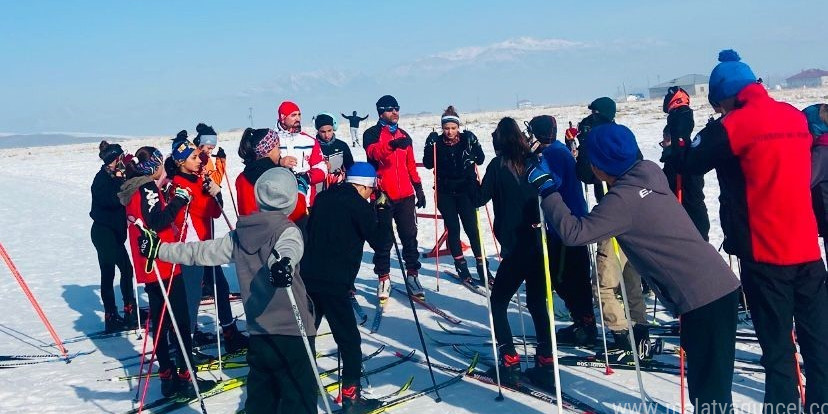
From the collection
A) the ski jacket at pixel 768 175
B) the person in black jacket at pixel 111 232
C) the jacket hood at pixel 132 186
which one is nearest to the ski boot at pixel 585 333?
the ski jacket at pixel 768 175

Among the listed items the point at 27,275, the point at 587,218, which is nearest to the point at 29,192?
the point at 27,275

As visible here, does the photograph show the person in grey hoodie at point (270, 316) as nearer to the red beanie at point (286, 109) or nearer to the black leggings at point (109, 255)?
the red beanie at point (286, 109)

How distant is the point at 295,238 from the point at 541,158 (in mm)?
2107

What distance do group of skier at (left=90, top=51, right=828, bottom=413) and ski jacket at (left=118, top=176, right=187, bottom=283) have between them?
0.5 inches

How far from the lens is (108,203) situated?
7645 millimetres

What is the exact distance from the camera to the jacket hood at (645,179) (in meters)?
3.77

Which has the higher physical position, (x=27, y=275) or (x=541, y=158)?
(x=541, y=158)

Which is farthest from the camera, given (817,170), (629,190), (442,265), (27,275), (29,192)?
(29,192)

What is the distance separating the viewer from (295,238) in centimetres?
419

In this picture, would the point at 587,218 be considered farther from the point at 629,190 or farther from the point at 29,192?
the point at 29,192

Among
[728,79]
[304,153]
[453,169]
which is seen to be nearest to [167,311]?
[304,153]

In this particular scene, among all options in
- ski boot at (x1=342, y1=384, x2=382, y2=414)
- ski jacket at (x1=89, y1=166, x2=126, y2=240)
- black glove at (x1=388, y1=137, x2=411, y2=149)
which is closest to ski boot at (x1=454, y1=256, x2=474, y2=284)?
black glove at (x1=388, y1=137, x2=411, y2=149)

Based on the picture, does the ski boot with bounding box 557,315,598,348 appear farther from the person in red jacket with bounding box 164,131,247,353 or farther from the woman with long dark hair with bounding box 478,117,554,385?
the person in red jacket with bounding box 164,131,247,353

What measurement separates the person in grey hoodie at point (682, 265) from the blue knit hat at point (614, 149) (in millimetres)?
108
